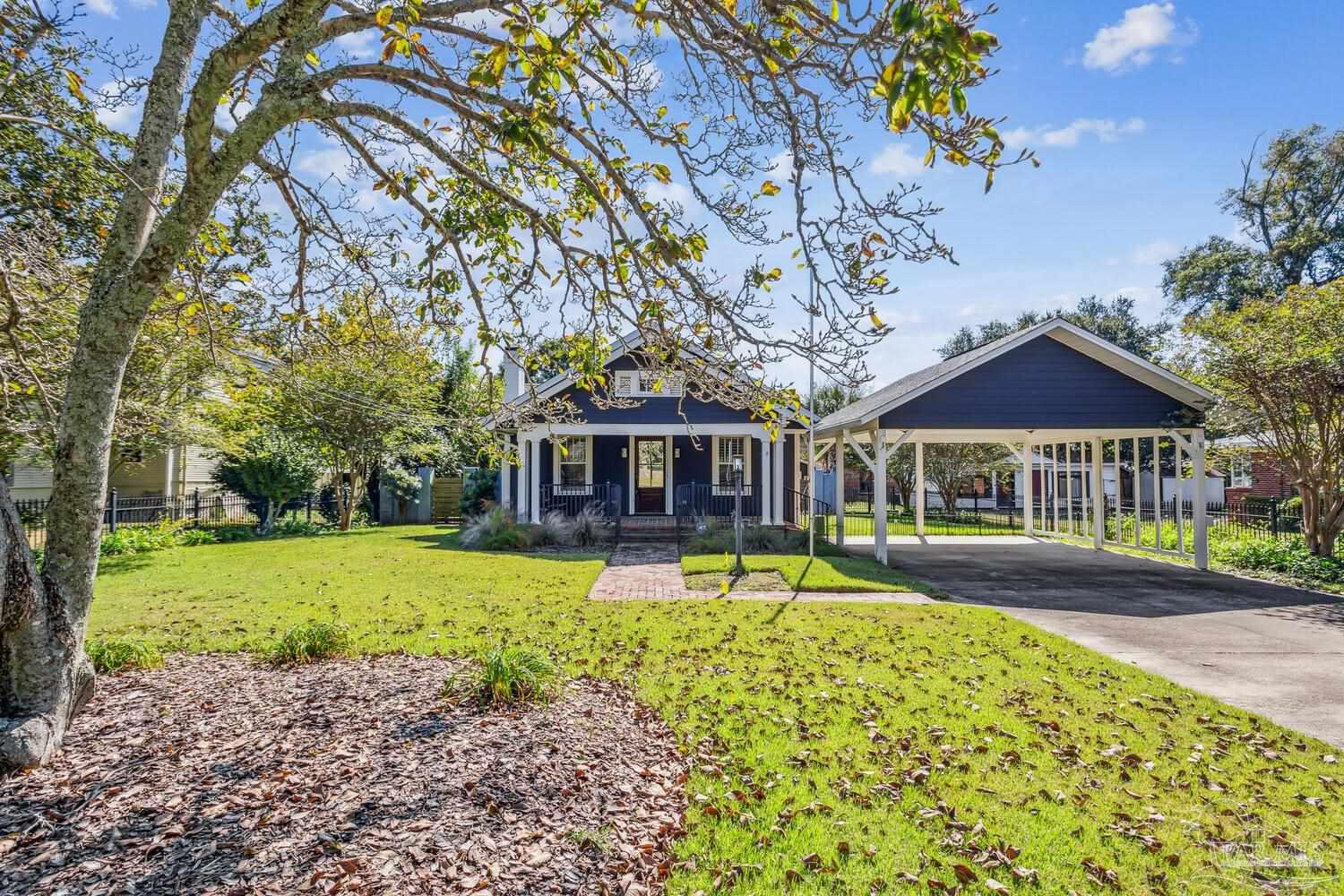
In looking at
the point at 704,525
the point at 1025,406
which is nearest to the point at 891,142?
the point at 1025,406

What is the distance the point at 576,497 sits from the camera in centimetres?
1953

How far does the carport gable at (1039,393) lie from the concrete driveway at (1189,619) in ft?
10.0

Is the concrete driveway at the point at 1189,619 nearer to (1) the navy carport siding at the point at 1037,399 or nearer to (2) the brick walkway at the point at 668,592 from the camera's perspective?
(2) the brick walkway at the point at 668,592

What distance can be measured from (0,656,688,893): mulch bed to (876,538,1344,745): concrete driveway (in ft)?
17.7

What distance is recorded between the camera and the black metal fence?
47.8 ft

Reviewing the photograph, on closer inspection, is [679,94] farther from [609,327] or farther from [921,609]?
[921,609]

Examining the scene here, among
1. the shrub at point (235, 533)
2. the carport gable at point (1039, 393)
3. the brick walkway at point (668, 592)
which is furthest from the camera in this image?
the shrub at point (235, 533)

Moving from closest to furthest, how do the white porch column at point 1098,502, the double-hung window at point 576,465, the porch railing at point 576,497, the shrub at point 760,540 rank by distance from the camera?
the shrub at point 760,540 < the white porch column at point 1098,502 < the porch railing at point 576,497 < the double-hung window at point 576,465

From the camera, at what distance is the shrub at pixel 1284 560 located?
1169 cm

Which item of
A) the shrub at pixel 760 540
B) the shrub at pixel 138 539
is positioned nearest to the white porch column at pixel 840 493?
the shrub at pixel 760 540

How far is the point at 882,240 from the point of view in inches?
158

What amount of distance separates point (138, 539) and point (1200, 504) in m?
Answer: 21.8

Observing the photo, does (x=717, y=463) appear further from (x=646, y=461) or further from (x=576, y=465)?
(x=576, y=465)

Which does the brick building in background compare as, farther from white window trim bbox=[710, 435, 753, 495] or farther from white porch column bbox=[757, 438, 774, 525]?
white window trim bbox=[710, 435, 753, 495]
